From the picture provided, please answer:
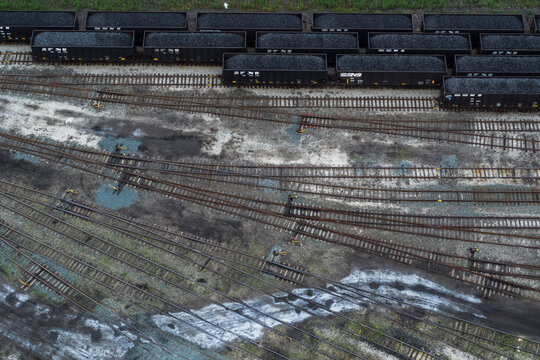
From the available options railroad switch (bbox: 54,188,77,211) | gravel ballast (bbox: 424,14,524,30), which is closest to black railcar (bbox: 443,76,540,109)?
gravel ballast (bbox: 424,14,524,30)

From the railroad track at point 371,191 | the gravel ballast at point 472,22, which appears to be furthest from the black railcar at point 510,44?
the railroad track at point 371,191

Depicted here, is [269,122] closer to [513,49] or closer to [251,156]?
[251,156]

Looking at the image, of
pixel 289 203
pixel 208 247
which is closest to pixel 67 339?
pixel 208 247

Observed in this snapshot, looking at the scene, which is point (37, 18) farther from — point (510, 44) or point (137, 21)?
point (510, 44)

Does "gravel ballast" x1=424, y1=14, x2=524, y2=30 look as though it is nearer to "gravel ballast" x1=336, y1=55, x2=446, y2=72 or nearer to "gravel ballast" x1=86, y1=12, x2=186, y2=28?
"gravel ballast" x1=336, y1=55, x2=446, y2=72

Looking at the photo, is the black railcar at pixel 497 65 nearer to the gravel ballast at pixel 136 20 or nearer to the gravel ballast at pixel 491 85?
the gravel ballast at pixel 491 85

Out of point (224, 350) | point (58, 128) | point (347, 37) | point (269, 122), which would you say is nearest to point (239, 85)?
point (269, 122)
